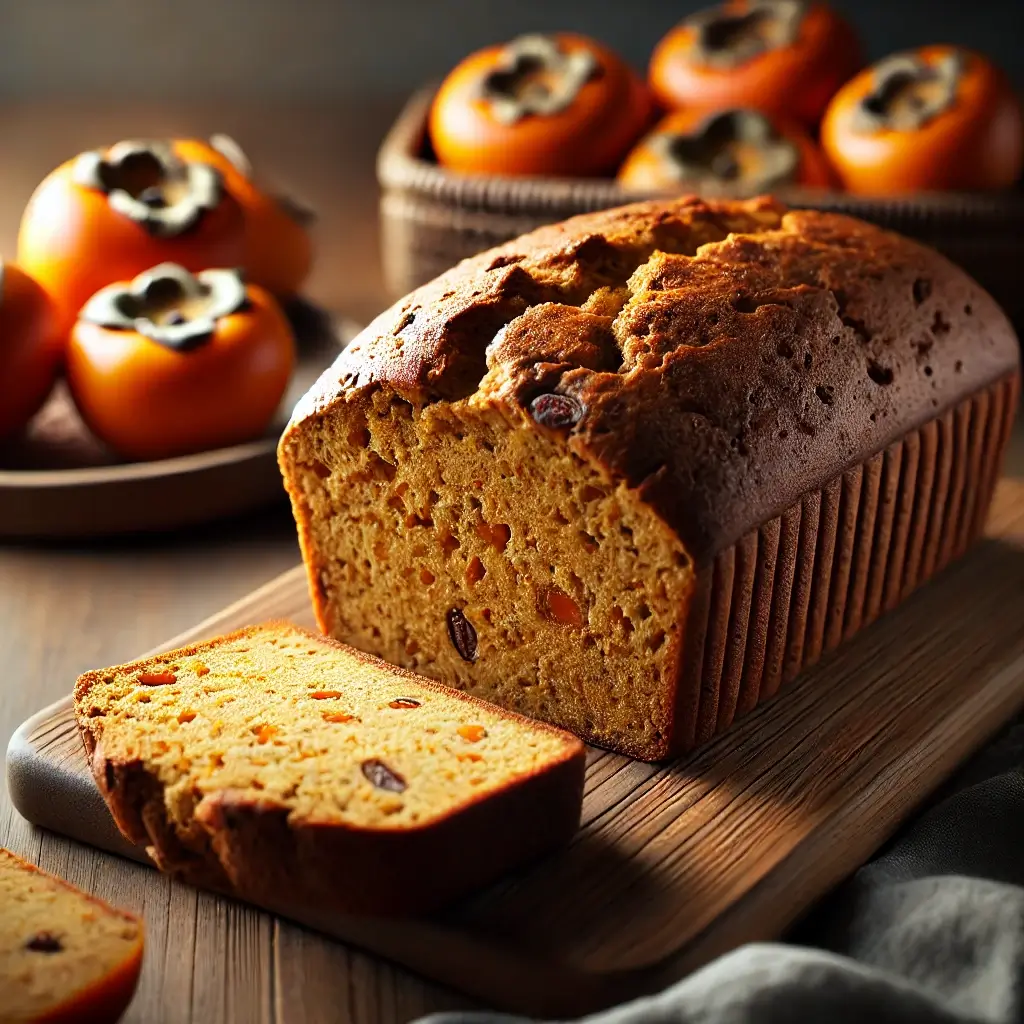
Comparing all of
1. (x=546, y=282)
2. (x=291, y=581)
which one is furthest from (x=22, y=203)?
(x=546, y=282)

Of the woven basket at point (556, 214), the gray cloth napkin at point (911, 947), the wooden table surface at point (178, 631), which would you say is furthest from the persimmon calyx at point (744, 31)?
the gray cloth napkin at point (911, 947)

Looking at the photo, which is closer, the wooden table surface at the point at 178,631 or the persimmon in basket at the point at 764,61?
the wooden table surface at the point at 178,631

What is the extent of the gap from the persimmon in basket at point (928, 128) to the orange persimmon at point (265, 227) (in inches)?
Answer: 54.9

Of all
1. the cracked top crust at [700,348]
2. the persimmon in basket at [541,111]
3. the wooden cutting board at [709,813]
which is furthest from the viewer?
the persimmon in basket at [541,111]

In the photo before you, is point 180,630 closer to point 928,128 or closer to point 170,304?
point 170,304

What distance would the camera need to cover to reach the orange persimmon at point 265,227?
12.3 feet

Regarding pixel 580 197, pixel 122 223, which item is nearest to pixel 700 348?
pixel 580 197

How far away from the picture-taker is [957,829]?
2201 mm

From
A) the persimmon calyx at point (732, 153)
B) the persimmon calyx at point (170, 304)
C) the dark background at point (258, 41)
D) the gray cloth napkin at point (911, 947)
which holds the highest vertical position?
the persimmon calyx at point (732, 153)

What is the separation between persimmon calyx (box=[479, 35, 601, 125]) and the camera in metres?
4.04

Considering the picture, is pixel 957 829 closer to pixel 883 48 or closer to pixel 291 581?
pixel 291 581

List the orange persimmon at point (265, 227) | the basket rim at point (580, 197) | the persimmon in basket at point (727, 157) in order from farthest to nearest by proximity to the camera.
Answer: the persimmon in basket at point (727, 157) → the orange persimmon at point (265, 227) → the basket rim at point (580, 197)

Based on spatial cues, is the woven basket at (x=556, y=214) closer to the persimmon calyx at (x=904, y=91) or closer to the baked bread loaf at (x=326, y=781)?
the persimmon calyx at (x=904, y=91)

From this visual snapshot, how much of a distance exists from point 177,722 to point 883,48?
505 centimetres
